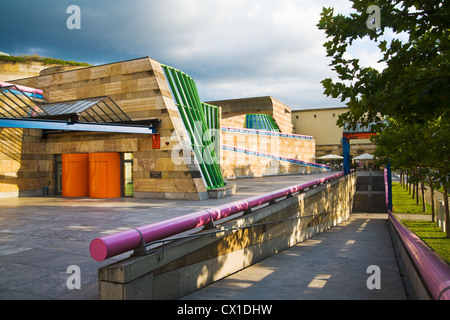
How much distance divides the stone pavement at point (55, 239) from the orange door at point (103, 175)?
93.1 inches

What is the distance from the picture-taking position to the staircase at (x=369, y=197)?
113ft

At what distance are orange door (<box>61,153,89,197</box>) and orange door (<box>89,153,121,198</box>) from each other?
898 mm

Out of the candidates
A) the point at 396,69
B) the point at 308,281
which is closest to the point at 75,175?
the point at 308,281

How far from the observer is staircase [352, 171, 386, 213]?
34325 mm

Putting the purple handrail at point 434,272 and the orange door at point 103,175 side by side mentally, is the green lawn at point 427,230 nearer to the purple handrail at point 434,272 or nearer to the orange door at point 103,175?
the purple handrail at point 434,272

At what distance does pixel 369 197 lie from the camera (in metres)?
36.0

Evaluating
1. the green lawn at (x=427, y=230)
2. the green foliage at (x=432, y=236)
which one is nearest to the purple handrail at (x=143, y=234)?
the green lawn at (x=427, y=230)

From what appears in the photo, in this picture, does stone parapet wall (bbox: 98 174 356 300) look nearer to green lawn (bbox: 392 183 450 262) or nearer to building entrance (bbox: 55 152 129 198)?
green lawn (bbox: 392 183 450 262)

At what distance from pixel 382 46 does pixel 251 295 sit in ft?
15.9

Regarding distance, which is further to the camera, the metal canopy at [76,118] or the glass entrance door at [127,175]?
the glass entrance door at [127,175]

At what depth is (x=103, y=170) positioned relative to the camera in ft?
55.5

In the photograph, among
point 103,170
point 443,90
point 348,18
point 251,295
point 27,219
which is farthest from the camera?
point 103,170
